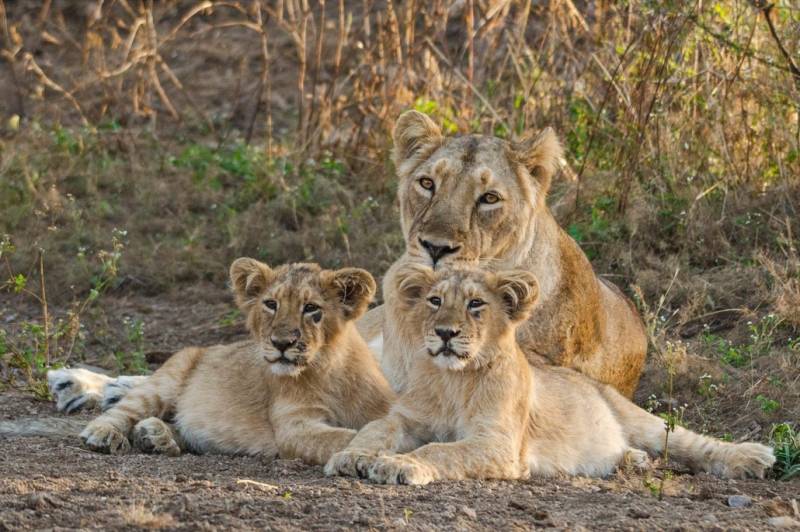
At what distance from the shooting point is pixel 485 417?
19.5 feet

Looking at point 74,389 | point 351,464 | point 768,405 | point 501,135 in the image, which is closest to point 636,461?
point 768,405

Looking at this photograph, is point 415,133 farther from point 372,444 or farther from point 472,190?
point 372,444

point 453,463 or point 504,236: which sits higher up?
point 504,236

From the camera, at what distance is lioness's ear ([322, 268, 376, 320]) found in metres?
6.43

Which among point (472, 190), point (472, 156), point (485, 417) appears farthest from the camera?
point (472, 156)

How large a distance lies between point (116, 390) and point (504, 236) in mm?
2194

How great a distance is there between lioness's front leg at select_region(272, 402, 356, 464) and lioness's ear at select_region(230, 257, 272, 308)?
0.51 metres

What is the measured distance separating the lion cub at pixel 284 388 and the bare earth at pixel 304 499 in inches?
7.4

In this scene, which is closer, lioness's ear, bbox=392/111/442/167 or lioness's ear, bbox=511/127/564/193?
lioness's ear, bbox=511/127/564/193

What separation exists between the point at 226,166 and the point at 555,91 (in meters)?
2.68

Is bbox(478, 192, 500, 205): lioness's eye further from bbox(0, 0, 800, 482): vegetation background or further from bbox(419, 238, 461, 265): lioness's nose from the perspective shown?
bbox(0, 0, 800, 482): vegetation background

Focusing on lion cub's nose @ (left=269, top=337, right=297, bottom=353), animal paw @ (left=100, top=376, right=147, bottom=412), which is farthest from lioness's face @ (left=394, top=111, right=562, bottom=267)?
animal paw @ (left=100, top=376, right=147, bottom=412)

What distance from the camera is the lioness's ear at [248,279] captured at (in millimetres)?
6508

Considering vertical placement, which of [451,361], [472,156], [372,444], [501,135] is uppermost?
[472,156]
